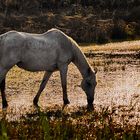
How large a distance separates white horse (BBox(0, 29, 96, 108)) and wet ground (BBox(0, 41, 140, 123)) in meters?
0.66

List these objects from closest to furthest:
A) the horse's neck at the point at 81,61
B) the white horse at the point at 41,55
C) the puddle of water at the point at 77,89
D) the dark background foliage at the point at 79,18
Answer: the white horse at the point at 41,55, the puddle of water at the point at 77,89, the horse's neck at the point at 81,61, the dark background foliage at the point at 79,18

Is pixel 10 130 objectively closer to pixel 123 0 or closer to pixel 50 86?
pixel 50 86

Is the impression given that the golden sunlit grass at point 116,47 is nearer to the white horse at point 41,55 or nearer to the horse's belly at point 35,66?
the white horse at point 41,55

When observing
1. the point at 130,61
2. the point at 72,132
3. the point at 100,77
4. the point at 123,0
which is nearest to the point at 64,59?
the point at 72,132

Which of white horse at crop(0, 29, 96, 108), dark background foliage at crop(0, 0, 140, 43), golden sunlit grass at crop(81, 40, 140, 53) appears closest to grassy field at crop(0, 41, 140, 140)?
white horse at crop(0, 29, 96, 108)

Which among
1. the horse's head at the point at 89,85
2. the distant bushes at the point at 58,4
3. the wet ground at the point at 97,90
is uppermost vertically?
the distant bushes at the point at 58,4

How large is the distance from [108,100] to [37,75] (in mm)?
6558

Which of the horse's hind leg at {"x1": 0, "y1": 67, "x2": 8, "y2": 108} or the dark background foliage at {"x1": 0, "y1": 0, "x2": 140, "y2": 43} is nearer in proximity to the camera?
the horse's hind leg at {"x1": 0, "y1": 67, "x2": 8, "y2": 108}

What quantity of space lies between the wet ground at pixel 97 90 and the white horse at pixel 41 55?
2.17 ft

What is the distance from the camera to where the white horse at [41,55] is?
48.1 feet

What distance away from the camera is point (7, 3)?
5134cm

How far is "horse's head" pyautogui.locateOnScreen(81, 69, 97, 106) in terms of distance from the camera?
619 inches

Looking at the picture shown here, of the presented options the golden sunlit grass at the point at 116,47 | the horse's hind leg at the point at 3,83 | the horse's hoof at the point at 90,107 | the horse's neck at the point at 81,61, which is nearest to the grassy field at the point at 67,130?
the horse's hoof at the point at 90,107

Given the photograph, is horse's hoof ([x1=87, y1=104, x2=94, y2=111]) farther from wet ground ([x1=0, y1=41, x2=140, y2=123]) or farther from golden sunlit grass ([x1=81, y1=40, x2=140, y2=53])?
golden sunlit grass ([x1=81, y1=40, x2=140, y2=53])
